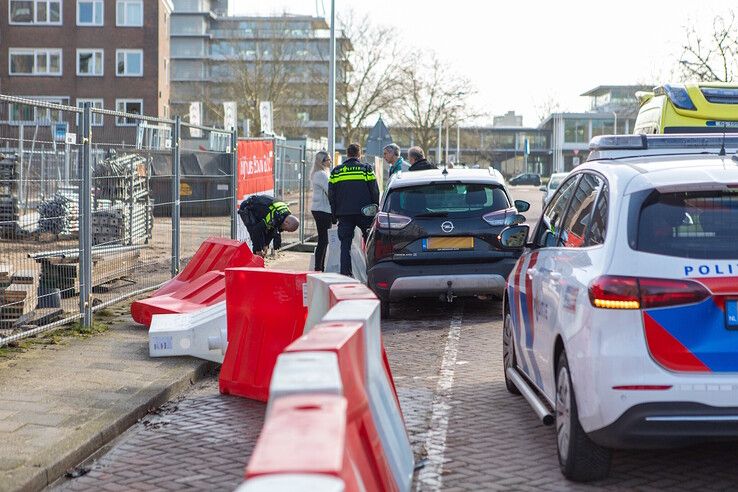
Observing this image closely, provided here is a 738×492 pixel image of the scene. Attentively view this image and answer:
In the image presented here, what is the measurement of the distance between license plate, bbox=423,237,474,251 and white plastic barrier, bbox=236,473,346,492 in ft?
28.9

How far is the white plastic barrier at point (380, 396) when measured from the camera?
463 cm

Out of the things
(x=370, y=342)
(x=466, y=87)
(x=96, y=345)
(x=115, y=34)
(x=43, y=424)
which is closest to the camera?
(x=370, y=342)

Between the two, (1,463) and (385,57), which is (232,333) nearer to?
(1,463)

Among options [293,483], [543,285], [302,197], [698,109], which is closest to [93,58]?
[302,197]

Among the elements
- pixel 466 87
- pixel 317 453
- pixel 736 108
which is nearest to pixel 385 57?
pixel 466 87

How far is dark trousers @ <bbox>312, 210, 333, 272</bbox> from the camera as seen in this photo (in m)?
16.3

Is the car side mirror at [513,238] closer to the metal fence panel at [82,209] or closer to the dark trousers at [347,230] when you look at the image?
the metal fence panel at [82,209]

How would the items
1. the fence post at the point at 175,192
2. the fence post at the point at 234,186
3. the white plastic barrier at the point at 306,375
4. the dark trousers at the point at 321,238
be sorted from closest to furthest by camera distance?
1. the white plastic barrier at the point at 306,375
2. the fence post at the point at 175,192
3. the fence post at the point at 234,186
4. the dark trousers at the point at 321,238

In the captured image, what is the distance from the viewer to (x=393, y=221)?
11648mm

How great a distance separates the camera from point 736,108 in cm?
1274

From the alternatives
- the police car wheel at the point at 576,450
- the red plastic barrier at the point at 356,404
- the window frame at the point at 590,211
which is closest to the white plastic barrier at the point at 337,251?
the window frame at the point at 590,211

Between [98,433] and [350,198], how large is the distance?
Answer: 8.34 m

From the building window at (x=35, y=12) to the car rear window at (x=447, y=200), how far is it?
56.5 meters

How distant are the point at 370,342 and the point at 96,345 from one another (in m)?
5.00
